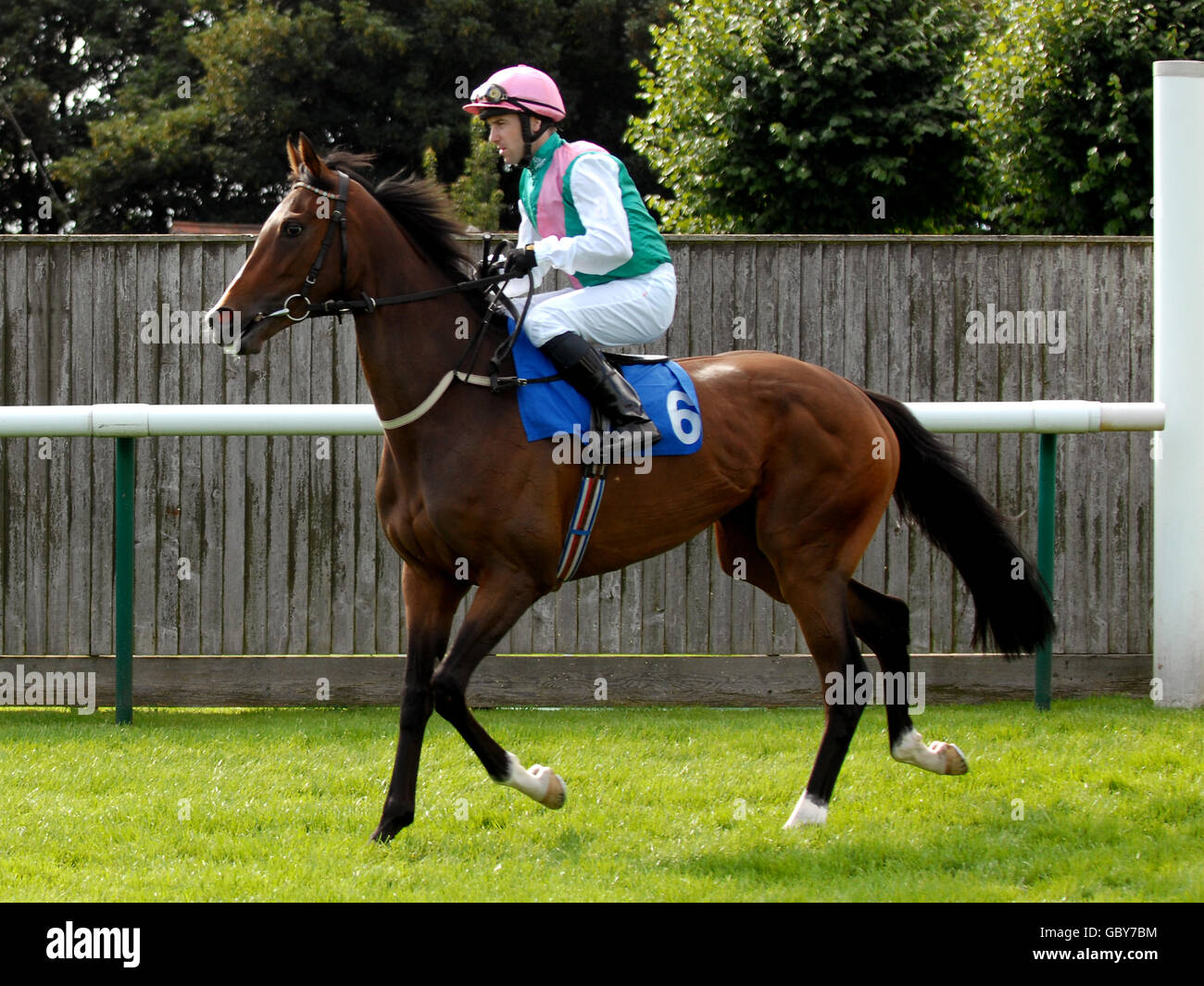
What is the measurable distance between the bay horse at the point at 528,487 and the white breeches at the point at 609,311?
0.72 ft

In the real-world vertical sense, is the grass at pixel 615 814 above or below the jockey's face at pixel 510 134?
below

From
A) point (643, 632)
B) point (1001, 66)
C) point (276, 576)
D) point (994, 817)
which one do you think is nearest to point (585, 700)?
point (643, 632)

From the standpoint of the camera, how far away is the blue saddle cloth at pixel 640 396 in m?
4.64

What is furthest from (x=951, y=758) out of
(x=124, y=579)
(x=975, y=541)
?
(x=124, y=579)

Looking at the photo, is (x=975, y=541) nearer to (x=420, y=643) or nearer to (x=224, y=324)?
(x=420, y=643)

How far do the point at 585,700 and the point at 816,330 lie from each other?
2.26m

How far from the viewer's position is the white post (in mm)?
6457

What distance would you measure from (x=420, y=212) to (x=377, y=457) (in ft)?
7.89

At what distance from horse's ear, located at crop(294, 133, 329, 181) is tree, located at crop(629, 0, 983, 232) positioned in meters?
7.84

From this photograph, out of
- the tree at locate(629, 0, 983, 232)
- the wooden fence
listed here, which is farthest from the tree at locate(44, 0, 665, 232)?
the wooden fence

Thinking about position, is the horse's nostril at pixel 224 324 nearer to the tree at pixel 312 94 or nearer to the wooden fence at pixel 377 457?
the wooden fence at pixel 377 457

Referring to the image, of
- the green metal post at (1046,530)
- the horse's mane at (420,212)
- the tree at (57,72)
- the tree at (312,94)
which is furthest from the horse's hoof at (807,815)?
the tree at (57,72)

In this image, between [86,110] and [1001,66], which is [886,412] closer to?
[1001,66]

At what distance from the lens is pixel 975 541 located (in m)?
5.48
